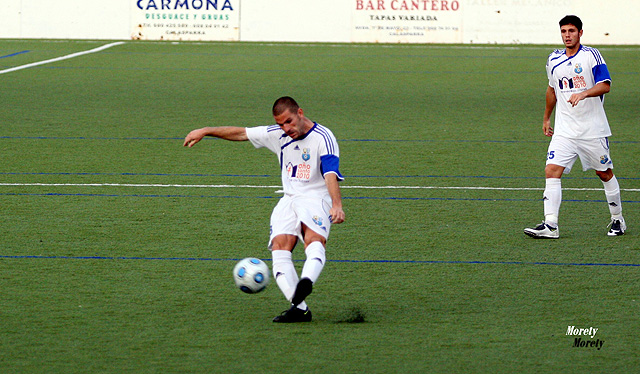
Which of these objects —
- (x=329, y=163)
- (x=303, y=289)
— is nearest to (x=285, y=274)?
(x=303, y=289)

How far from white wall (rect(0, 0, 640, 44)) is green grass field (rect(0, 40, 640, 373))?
10.7 m

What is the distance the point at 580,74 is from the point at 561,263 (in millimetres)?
1676

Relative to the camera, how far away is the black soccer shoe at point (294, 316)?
555 cm

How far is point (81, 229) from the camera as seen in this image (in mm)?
8117

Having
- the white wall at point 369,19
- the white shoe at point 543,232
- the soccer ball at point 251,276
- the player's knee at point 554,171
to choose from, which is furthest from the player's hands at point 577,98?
the white wall at point 369,19

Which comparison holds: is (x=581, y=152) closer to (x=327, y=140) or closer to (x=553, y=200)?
(x=553, y=200)

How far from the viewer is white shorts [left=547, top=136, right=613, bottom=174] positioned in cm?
787

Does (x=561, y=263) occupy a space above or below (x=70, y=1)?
below

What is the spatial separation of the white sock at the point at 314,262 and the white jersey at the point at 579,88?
317 centimetres

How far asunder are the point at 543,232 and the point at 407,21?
20.8m

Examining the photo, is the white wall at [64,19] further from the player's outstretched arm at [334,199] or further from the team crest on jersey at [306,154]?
the player's outstretched arm at [334,199]

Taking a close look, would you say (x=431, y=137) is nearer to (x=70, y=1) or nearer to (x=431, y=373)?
(x=431, y=373)

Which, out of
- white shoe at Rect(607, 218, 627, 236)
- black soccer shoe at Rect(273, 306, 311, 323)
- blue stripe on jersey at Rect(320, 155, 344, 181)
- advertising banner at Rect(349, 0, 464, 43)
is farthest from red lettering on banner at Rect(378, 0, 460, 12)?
black soccer shoe at Rect(273, 306, 311, 323)

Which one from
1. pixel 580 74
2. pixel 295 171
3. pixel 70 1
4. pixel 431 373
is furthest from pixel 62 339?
pixel 70 1
